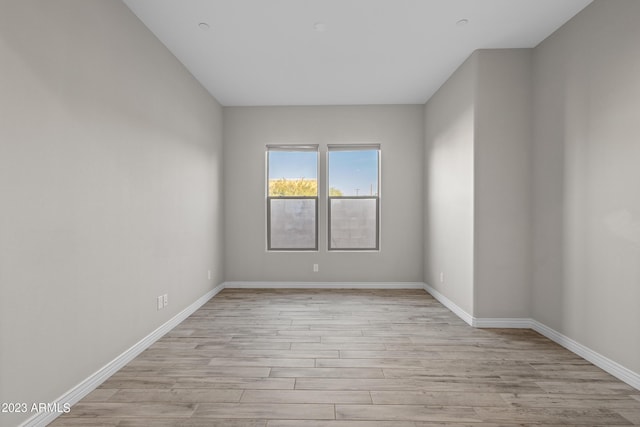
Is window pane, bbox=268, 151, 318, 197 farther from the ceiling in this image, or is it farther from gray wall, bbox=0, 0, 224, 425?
gray wall, bbox=0, 0, 224, 425

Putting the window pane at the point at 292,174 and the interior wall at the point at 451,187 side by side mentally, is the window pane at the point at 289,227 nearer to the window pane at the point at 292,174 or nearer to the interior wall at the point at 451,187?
the window pane at the point at 292,174

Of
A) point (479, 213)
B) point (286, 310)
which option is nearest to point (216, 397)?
point (286, 310)

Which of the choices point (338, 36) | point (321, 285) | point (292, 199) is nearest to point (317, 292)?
point (321, 285)

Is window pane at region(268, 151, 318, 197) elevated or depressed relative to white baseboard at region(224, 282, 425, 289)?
elevated

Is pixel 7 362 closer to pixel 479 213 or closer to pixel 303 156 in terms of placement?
pixel 479 213

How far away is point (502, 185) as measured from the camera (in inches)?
130

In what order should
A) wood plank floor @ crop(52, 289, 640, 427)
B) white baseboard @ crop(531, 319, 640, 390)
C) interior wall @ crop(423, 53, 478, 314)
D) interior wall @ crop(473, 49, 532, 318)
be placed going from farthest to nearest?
interior wall @ crop(423, 53, 478, 314)
interior wall @ crop(473, 49, 532, 318)
white baseboard @ crop(531, 319, 640, 390)
wood plank floor @ crop(52, 289, 640, 427)

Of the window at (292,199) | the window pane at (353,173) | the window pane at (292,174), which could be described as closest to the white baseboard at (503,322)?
the window pane at (353,173)

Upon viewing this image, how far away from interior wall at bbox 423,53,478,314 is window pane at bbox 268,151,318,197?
5.98ft

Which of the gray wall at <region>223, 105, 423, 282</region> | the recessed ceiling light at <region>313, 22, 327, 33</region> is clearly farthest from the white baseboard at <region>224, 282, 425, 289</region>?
the recessed ceiling light at <region>313, 22, 327, 33</region>

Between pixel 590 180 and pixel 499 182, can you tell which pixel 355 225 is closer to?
pixel 499 182

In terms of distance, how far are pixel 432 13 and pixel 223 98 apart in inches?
123

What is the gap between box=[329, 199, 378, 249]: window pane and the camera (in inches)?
203

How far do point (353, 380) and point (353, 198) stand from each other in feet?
10.7
